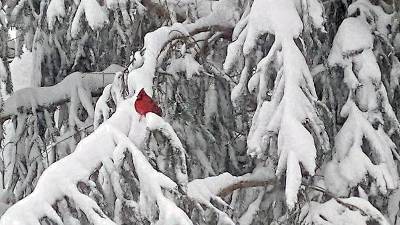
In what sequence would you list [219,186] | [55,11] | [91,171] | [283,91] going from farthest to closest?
1. [55,11]
2. [219,186]
3. [283,91]
4. [91,171]

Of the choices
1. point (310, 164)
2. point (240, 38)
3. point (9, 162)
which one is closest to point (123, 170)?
point (310, 164)

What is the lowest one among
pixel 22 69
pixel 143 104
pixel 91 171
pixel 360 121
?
pixel 22 69

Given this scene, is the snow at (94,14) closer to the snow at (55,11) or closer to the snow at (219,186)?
the snow at (55,11)

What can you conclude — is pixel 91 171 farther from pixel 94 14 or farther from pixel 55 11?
pixel 55 11

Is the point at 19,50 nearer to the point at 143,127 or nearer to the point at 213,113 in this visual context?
the point at 213,113

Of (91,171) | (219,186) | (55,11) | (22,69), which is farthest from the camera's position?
(22,69)

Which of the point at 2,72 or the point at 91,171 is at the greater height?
the point at 91,171

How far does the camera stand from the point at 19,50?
13.8ft

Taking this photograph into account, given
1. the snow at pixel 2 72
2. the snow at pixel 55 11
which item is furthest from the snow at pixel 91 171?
the snow at pixel 2 72

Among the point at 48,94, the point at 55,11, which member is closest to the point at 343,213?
the point at 55,11

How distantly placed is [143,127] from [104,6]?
0.93m

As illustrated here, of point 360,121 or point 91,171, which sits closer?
point 91,171

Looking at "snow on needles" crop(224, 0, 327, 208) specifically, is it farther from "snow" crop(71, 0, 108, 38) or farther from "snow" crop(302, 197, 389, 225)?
"snow" crop(71, 0, 108, 38)

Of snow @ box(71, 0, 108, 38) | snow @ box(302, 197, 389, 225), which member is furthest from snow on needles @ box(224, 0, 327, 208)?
snow @ box(71, 0, 108, 38)
